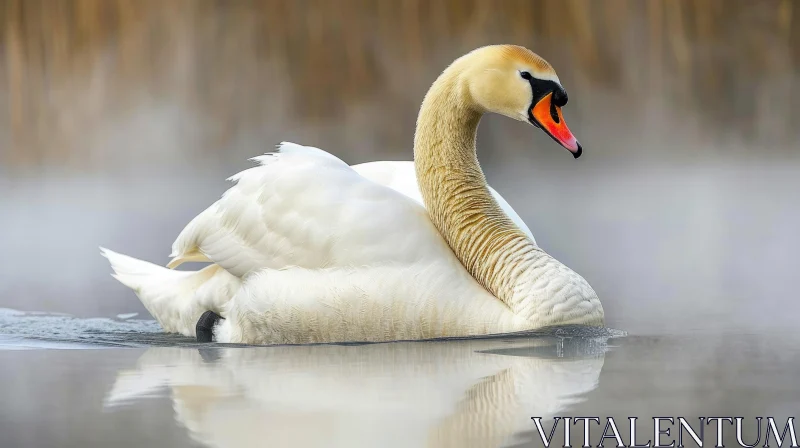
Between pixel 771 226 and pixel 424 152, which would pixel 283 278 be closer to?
pixel 424 152

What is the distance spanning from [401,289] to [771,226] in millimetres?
3773

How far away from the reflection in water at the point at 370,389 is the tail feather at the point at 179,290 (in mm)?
426

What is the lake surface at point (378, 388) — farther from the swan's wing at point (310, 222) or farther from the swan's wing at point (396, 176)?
the swan's wing at point (396, 176)

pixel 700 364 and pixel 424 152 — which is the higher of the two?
pixel 424 152

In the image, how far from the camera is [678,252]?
7.65m

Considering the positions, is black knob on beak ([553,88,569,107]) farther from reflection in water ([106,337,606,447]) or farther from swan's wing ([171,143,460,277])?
reflection in water ([106,337,606,447])

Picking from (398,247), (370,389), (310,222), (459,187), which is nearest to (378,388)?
(370,389)

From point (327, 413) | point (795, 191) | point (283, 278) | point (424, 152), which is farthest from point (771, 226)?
point (327, 413)

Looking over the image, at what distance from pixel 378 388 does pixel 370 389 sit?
28 mm

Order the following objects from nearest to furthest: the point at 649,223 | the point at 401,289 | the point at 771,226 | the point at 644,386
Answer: the point at 644,386 → the point at 401,289 → the point at 771,226 → the point at 649,223

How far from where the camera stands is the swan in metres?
5.19

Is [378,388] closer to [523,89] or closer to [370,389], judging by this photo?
[370,389]

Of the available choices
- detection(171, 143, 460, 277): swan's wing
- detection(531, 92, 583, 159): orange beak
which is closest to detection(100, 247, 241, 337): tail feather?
detection(171, 143, 460, 277): swan's wing

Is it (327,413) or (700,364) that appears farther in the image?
(700,364)
